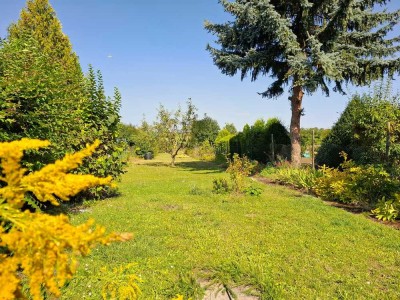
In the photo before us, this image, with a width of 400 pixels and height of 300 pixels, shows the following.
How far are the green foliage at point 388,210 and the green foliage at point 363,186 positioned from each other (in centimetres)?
30

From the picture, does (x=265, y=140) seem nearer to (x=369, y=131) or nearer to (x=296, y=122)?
(x=296, y=122)

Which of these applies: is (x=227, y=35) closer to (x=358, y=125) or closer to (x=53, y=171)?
(x=358, y=125)

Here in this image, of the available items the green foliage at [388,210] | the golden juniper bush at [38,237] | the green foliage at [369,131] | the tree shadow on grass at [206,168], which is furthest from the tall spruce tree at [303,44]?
the golden juniper bush at [38,237]

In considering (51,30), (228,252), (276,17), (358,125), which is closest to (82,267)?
(228,252)

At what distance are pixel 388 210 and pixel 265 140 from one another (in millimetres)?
12482

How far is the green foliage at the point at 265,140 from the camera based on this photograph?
18078mm

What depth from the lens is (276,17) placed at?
507 inches

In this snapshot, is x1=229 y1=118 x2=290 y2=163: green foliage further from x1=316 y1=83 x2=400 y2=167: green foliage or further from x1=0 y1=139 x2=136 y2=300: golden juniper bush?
x1=0 y1=139 x2=136 y2=300: golden juniper bush

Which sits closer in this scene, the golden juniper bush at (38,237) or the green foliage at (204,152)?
the golden juniper bush at (38,237)

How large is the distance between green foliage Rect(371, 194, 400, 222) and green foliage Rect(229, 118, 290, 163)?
10.2m

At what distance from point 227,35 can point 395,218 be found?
472 inches

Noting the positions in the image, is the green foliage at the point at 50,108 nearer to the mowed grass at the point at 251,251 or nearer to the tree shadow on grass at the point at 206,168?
the mowed grass at the point at 251,251

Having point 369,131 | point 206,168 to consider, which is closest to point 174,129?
point 206,168

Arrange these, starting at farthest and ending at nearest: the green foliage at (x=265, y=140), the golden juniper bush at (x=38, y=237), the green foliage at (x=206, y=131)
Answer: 1. the green foliage at (x=206, y=131)
2. the green foliage at (x=265, y=140)
3. the golden juniper bush at (x=38, y=237)
